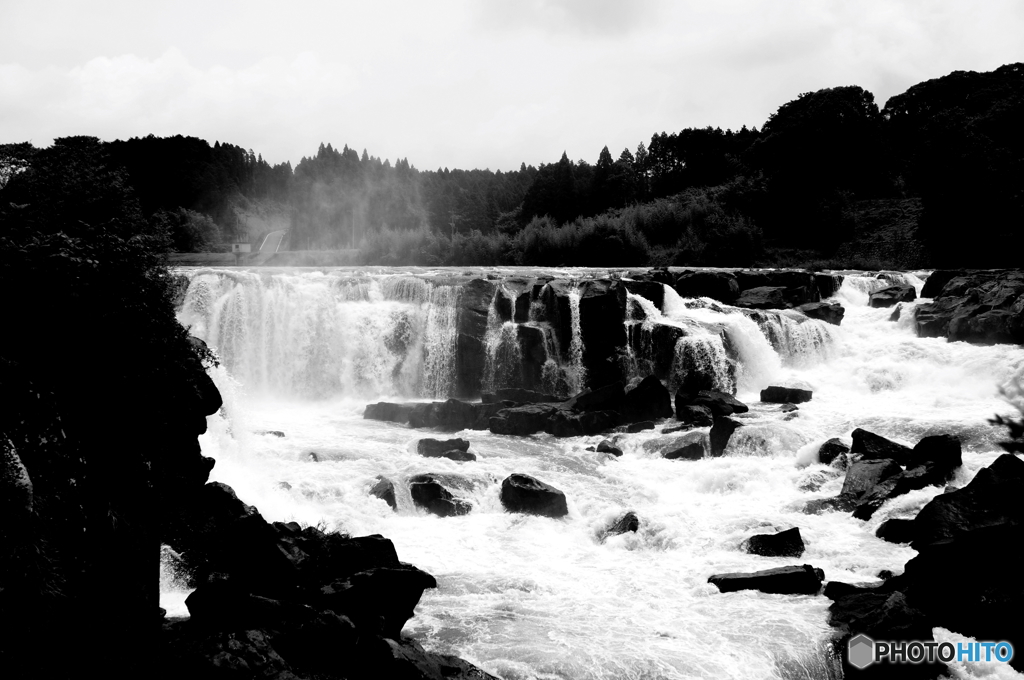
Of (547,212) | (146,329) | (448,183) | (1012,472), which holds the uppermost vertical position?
(448,183)

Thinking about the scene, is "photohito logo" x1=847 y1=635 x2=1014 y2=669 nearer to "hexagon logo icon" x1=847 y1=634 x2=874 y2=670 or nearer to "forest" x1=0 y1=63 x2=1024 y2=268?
"hexagon logo icon" x1=847 y1=634 x2=874 y2=670

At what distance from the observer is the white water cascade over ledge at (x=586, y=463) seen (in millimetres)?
11742

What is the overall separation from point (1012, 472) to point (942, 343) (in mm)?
17207

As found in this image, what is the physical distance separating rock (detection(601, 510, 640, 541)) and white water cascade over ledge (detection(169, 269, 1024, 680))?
18 centimetres

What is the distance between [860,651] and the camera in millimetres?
10383

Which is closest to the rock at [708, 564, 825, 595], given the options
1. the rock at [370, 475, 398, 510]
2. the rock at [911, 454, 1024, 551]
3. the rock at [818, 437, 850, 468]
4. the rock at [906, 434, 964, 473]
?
the rock at [911, 454, 1024, 551]

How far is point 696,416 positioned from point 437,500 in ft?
33.1

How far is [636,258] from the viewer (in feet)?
174

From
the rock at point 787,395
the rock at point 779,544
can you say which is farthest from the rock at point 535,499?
the rock at point 787,395

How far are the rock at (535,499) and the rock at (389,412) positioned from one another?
919 centimetres

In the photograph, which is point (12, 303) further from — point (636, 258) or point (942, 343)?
point (636, 258)

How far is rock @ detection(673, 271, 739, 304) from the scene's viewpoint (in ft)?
111

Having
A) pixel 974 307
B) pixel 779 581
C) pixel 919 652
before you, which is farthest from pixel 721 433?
pixel 974 307

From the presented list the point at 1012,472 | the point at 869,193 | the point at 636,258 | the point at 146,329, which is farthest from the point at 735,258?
the point at 146,329
